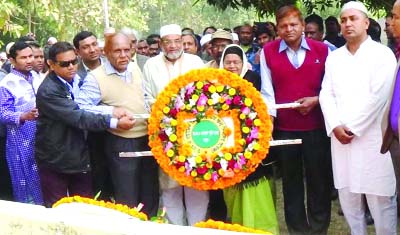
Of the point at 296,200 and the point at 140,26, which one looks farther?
the point at 140,26

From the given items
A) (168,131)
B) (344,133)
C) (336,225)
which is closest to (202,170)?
(168,131)

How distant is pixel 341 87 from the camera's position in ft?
14.3

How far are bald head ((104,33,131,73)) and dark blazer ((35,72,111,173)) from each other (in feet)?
1.37

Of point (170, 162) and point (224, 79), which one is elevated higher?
point (224, 79)

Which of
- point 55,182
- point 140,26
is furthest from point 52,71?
point 140,26

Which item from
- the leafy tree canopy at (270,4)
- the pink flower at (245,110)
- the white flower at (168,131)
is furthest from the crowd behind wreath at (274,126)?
the leafy tree canopy at (270,4)

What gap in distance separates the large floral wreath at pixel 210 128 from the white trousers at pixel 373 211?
0.78 m

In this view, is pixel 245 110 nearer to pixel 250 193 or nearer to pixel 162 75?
pixel 250 193

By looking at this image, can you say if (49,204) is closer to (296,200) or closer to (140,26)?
(296,200)

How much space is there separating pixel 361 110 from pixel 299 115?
550mm

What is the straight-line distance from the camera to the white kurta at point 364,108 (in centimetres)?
425

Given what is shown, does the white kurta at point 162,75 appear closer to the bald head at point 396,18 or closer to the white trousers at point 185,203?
the white trousers at point 185,203

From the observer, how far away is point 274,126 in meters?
4.81

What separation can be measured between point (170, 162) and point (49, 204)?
1186mm
